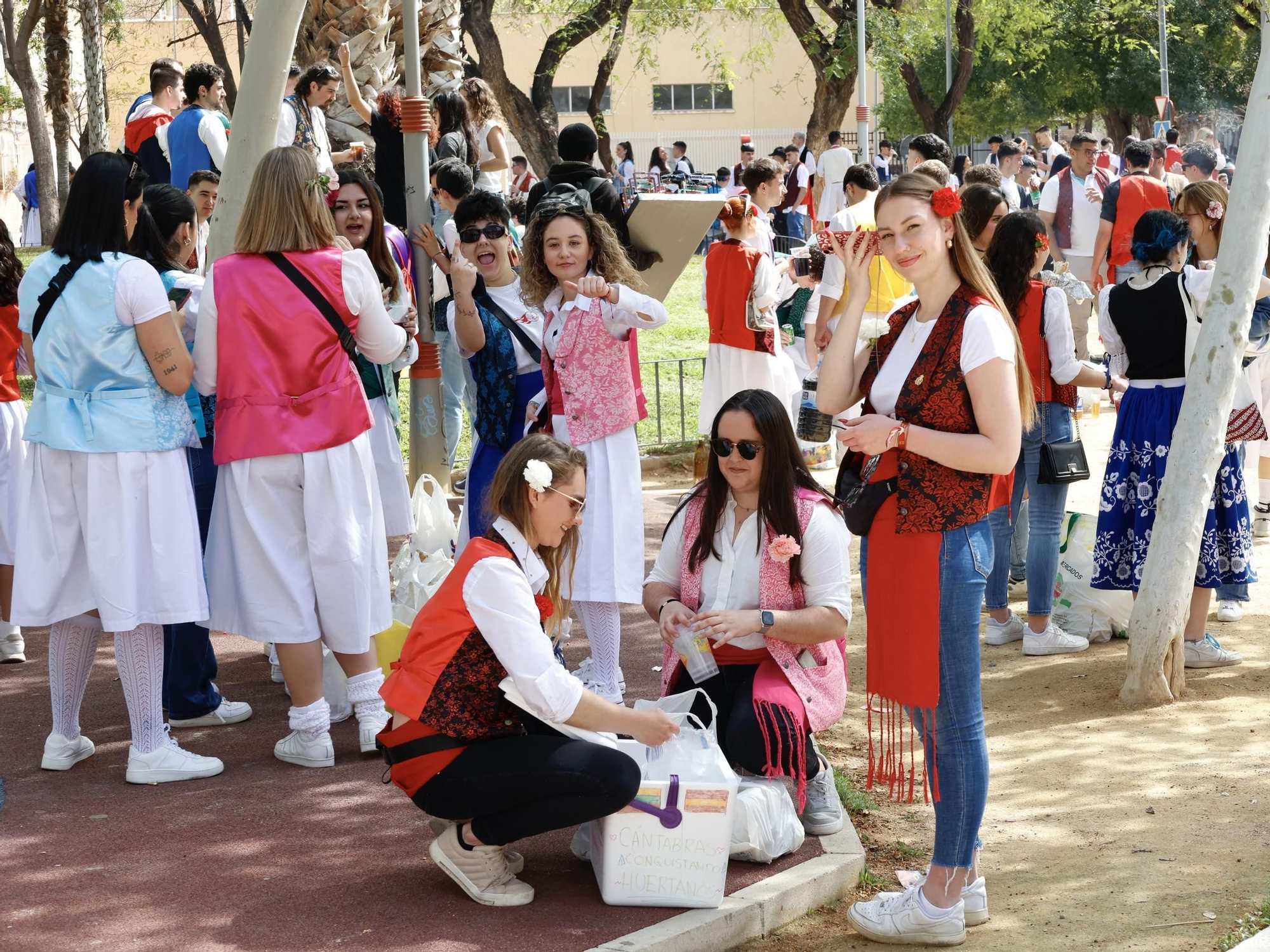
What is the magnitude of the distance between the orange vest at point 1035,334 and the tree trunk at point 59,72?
1875 cm

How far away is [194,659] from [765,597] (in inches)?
97.8

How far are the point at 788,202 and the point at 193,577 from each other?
2251 cm

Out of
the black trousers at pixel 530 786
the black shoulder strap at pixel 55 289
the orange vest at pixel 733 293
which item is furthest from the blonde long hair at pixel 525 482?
the orange vest at pixel 733 293

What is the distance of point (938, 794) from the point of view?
401 centimetres

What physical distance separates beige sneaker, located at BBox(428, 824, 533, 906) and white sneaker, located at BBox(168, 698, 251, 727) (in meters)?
1.89

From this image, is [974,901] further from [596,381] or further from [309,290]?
[309,290]

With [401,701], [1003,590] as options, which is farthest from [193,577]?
[1003,590]

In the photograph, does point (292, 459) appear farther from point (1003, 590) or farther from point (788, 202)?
point (788, 202)

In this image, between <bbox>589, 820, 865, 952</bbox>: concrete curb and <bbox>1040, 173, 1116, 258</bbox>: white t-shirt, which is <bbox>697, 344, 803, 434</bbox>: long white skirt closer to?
<bbox>589, 820, 865, 952</bbox>: concrete curb

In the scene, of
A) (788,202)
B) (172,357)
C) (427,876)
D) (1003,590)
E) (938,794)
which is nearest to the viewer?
(938,794)

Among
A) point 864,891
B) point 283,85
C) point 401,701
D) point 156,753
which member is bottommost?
point 864,891

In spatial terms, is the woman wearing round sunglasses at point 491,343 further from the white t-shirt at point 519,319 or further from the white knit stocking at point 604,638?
the white knit stocking at point 604,638

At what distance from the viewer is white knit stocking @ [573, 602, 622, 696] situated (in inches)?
225

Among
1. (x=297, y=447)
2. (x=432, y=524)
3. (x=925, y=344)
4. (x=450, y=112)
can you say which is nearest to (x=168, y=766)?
(x=297, y=447)
